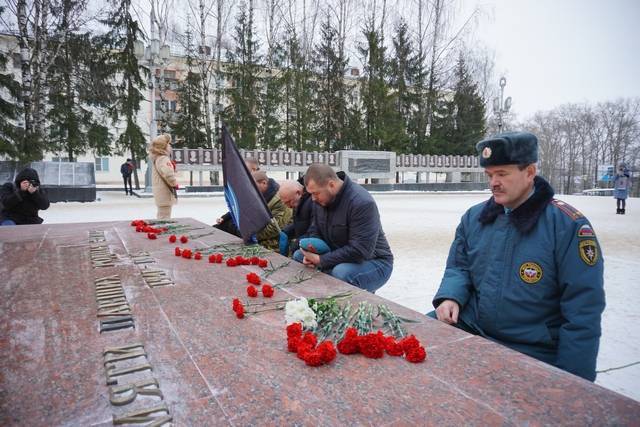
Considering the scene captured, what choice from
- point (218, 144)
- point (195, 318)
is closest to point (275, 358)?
point (195, 318)

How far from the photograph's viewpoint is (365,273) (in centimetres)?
272

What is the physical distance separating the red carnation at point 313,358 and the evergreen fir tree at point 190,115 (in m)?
20.2

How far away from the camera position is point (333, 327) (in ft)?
4.61

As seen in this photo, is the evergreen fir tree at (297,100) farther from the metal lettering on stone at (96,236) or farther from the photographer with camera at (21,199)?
the metal lettering on stone at (96,236)

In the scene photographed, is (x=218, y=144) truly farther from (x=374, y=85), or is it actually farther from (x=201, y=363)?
(x=201, y=363)

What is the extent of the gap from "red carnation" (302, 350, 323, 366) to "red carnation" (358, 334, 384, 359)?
15 cm

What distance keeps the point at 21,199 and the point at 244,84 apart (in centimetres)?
1741

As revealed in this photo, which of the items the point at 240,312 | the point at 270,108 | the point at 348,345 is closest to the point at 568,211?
the point at 348,345

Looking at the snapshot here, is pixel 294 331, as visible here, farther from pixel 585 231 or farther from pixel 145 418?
pixel 585 231

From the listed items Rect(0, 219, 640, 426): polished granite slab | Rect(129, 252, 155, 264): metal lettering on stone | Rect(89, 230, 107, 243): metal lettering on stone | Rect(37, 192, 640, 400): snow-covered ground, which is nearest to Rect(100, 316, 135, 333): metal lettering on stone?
Rect(0, 219, 640, 426): polished granite slab

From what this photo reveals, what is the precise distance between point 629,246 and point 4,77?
15.9 metres

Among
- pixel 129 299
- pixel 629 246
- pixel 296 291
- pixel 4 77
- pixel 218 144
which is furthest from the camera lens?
pixel 218 144

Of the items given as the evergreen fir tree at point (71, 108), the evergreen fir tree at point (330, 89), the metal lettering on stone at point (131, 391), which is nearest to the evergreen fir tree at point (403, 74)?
the evergreen fir tree at point (330, 89)

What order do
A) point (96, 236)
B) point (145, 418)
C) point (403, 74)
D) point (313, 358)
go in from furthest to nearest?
1. point (403, 74)
2. point (96, 236)
3. point (313, 358)
4. point (145, 418)
